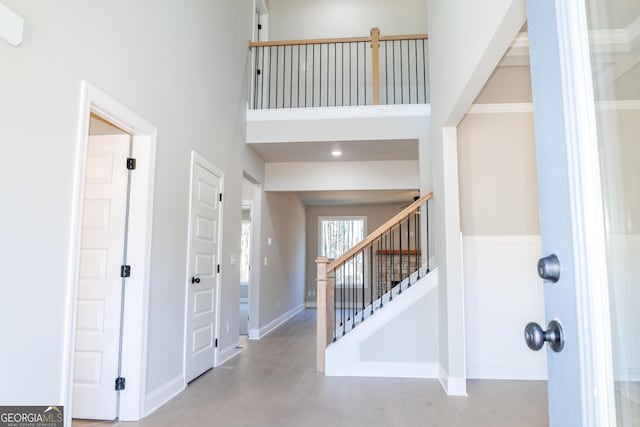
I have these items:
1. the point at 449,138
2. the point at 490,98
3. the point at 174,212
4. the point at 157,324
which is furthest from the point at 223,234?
the point at 490,98

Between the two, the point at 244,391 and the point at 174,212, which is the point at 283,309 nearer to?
the point at 244,391

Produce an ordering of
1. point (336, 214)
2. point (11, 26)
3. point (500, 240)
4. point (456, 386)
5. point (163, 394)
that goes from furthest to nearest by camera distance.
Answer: point (336, 214) < point (500, 240) < point (456, 386) < point (163, 394) < point (11, 26)

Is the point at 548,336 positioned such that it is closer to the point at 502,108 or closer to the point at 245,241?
the point at 502,108

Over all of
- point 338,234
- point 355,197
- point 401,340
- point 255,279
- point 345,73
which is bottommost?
point 401,340

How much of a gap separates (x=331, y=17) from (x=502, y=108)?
4230 millimetres

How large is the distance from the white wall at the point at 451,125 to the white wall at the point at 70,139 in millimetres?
2240

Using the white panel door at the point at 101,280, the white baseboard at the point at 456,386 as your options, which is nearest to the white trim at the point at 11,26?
the white panel door at the point at 101,280

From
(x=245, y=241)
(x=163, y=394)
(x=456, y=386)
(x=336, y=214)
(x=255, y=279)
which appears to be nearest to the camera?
(x=163, y=394)

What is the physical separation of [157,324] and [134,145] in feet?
4.47

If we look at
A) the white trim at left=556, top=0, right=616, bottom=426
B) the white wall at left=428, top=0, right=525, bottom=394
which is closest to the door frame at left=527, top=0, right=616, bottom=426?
the white trim at left=556, top=0, right=616, bottom=426

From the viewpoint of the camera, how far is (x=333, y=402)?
3139 mm

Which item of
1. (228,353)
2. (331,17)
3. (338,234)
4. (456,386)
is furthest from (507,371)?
(338,234)

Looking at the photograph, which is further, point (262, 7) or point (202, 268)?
point (262, 7)

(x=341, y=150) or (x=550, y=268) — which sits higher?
(x=341, y=150)
